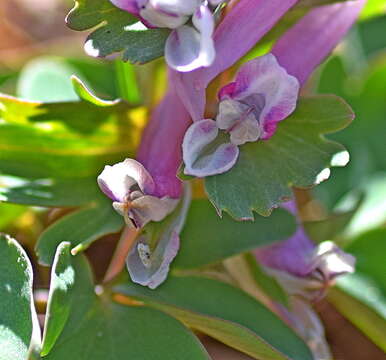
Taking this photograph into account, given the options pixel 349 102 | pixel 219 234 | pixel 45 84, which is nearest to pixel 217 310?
pixel 219 234

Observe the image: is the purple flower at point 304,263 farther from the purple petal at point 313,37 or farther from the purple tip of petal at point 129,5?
the purple tip of petal at point 129,5

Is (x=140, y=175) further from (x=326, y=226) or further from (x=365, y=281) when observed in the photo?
(x=365, y=281)

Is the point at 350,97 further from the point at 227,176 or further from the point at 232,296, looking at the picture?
the point at 227,176

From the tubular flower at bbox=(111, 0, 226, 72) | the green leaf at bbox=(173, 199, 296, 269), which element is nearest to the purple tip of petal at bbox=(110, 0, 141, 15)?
the tubular flower at bbox=(111, 0, 226, 72)

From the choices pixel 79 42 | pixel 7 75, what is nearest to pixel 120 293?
pixel 7 75

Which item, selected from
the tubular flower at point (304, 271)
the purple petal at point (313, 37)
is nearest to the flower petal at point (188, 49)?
the purple petal at point (313, 37)

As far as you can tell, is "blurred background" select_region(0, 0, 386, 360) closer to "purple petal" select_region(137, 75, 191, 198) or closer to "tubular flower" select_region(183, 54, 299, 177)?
"purple petal" select_region(137, 75, 191, 198)
